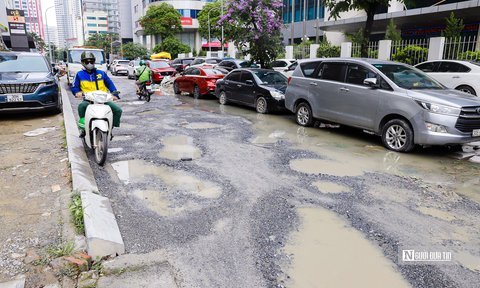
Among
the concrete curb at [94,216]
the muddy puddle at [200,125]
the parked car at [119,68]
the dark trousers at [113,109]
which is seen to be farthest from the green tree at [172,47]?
the concrete curb at [94,216]

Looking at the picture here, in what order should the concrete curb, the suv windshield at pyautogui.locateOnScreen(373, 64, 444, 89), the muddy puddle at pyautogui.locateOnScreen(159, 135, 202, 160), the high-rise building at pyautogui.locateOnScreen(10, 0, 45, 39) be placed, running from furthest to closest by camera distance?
1. the high-rise building at pyautogui.locateOnScreen(10, 0, 45, 39)
2. the suv windshield at pyautogui.locateOnScreen(373, 64, 444, 89)
3. the muddy puddle at pyautogui.locateOnScreen(159, 135, 202, 160)
4. the concrete curb

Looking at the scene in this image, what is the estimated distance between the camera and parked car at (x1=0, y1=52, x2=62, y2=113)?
30.3 ft

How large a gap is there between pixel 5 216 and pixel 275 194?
10.3 ft

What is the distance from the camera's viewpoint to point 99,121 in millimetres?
5895

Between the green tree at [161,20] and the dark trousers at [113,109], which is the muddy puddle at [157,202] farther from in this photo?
the green tree at [161,20]

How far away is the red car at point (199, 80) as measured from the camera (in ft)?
51.9

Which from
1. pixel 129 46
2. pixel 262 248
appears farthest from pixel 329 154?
pixel 129 46

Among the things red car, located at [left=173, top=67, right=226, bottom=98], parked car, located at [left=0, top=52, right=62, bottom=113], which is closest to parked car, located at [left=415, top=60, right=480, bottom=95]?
red car, located at [left=173, top=67, right=226, bottom=98]

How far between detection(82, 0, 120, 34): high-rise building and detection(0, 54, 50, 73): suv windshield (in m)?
143

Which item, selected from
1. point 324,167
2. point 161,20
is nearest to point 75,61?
point 324,167

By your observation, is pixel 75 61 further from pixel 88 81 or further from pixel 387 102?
pixel 387 102

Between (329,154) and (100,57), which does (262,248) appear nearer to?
(329,154)

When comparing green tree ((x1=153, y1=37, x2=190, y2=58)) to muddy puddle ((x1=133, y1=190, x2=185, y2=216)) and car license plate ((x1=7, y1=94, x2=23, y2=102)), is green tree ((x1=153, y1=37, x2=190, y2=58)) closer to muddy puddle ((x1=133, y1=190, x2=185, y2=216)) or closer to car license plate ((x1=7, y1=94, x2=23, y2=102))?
Result: car license plate ((x1=7, y1=94, x2=23, y2=102))

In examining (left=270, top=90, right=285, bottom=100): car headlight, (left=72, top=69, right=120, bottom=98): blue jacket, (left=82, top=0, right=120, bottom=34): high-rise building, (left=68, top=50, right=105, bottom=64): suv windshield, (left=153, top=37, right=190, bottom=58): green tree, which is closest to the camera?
(left=72, top=69, right=120, bottom=98): blue jacket
